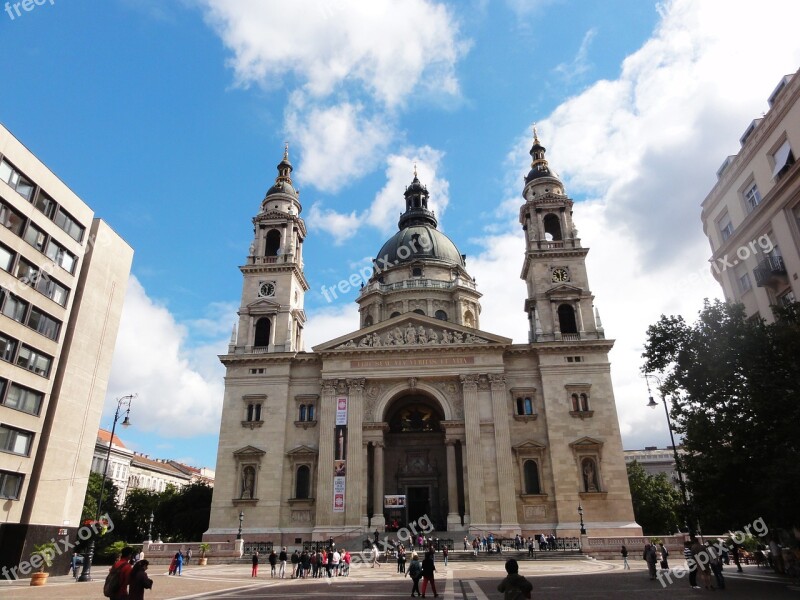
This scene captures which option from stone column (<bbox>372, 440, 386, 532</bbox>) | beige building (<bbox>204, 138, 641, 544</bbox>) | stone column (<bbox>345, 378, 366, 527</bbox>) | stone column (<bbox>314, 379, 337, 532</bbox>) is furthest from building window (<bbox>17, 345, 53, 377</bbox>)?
stone column (<bbox>372, 440, 386, 532</bbox>)

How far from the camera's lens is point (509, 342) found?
43.8 m

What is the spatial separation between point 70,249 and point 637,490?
188 feet

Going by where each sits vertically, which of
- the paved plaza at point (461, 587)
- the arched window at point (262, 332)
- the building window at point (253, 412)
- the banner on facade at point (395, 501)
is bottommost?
the paved plaza at point (461, 587)

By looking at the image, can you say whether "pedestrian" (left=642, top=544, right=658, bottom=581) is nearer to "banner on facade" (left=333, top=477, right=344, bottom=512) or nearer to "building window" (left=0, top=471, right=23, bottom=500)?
"banner on facade" (left=333, top=477, right=344, bottom=512)

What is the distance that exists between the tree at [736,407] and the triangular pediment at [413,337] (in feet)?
79.3

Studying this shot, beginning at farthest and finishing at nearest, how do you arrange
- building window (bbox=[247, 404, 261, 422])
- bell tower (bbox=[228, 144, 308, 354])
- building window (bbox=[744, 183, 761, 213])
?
bell tower (bbox=[228, 144, 308, 354]) < building window (bbox=[247, 404, 261, 422]) < building window (bbox=[744, 183, 761, 213])

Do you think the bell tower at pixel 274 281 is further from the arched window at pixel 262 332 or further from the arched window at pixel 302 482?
the arched window at pixel 302 482

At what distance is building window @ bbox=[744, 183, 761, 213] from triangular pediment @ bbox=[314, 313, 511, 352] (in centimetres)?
2161

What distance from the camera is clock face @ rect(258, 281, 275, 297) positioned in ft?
161

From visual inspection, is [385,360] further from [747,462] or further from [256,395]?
[747,462]

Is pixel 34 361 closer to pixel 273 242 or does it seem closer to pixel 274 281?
pixel 274 281

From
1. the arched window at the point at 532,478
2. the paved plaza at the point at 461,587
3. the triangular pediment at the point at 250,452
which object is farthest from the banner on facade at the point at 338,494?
the paved plaza at the point at 461,587

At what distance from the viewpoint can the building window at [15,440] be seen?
2620 centimetres

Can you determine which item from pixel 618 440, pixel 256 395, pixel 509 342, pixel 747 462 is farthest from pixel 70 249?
pixel 618 440
